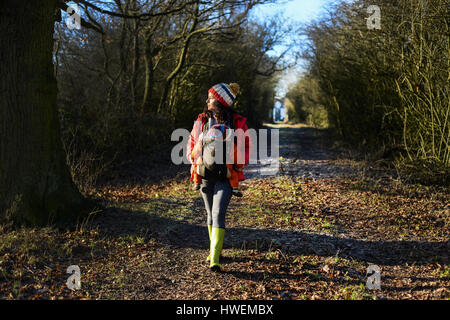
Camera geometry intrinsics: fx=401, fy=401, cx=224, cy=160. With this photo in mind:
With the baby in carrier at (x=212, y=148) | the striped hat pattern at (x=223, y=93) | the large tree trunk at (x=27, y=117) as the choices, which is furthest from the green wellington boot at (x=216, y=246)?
the large tree trunk at (x=27, y=117)

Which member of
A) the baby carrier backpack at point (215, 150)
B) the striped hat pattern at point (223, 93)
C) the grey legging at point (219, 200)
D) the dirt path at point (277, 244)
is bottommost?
the dirt path at point (277, 244)

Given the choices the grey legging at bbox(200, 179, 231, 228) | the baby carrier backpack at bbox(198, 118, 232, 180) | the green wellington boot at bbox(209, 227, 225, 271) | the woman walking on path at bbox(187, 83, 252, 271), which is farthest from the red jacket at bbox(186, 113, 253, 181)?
the green wellington boot at bbox(209, 227, 225, 271)

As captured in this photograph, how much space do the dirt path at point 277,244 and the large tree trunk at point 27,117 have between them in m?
0.56

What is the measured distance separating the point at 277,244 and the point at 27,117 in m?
3.59

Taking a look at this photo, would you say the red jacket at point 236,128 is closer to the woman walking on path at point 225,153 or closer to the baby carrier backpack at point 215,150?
the woman walking on path at point 225,153

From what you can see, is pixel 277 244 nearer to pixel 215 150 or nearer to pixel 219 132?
pixel 215 150

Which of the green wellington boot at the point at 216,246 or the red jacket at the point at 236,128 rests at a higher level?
the red jacket at the point at 236,128

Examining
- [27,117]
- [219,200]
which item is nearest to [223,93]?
[219,200]

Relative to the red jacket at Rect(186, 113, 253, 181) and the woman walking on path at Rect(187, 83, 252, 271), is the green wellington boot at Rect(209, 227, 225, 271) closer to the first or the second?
the woman walking on path at Rect(187, 83, 252, 271)

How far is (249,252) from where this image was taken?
4.84 meters

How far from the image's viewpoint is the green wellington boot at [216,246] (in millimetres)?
4198

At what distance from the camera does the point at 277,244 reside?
5055mm
